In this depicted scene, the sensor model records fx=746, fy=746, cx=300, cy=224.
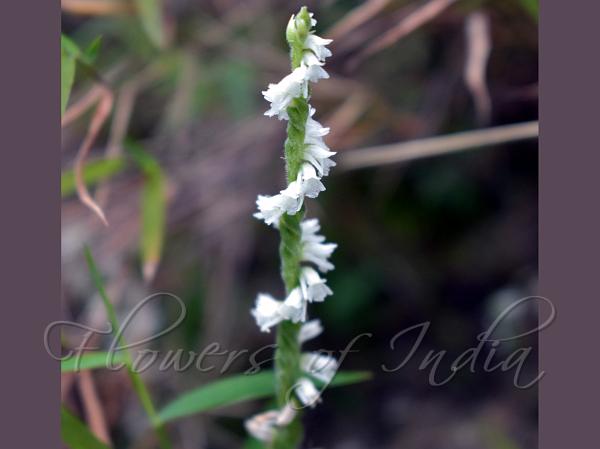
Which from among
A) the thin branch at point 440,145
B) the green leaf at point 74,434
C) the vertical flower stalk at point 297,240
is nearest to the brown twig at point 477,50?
the thin branch at point 440,145

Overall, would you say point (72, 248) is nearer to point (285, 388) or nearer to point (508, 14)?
point (285, 388)

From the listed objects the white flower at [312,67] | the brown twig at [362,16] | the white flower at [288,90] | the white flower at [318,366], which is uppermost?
the brown twig at [362,16]

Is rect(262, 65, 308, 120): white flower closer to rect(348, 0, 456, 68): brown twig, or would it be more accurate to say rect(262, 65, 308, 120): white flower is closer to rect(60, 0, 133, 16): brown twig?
rect(348, 0, 456, 68): brown twig

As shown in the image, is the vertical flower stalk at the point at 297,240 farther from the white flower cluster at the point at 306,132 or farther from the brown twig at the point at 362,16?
the brown twig at the point at 362,16

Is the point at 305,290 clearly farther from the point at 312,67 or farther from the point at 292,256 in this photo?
the point at 312,67

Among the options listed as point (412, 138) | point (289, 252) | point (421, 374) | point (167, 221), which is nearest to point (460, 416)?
point (421, 374)

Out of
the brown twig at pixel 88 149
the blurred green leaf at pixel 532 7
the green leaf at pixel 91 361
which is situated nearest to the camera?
the green leaf at pixel 91 361
